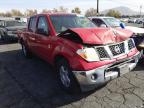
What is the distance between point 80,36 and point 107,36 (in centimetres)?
61

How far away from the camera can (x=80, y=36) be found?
3.99 meters

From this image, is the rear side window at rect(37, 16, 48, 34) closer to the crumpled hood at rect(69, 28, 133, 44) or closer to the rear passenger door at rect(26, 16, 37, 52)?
the rear passenger door at rect(26, 16, 37, 52)

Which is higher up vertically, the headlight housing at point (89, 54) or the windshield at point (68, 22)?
the windshield at point (68, 22)

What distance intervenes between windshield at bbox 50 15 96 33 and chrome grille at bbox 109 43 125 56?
152cm

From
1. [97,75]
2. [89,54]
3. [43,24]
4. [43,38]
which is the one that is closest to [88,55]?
[89,54]

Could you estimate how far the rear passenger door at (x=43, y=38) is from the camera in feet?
17.0

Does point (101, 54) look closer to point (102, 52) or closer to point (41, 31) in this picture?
point (102, 52)

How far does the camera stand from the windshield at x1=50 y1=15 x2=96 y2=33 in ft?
17.2

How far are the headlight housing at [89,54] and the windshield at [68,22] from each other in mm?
1401

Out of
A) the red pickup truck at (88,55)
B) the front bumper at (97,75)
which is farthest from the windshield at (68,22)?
the front bumper at (97,75)

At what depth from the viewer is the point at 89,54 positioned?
12.7 ft

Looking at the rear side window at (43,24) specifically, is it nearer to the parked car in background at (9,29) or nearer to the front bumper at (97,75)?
the front bumper at (97,75)

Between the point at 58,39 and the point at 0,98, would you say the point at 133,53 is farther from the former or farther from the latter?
the point at 0,98

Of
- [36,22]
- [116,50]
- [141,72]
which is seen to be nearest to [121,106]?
[116,50]
